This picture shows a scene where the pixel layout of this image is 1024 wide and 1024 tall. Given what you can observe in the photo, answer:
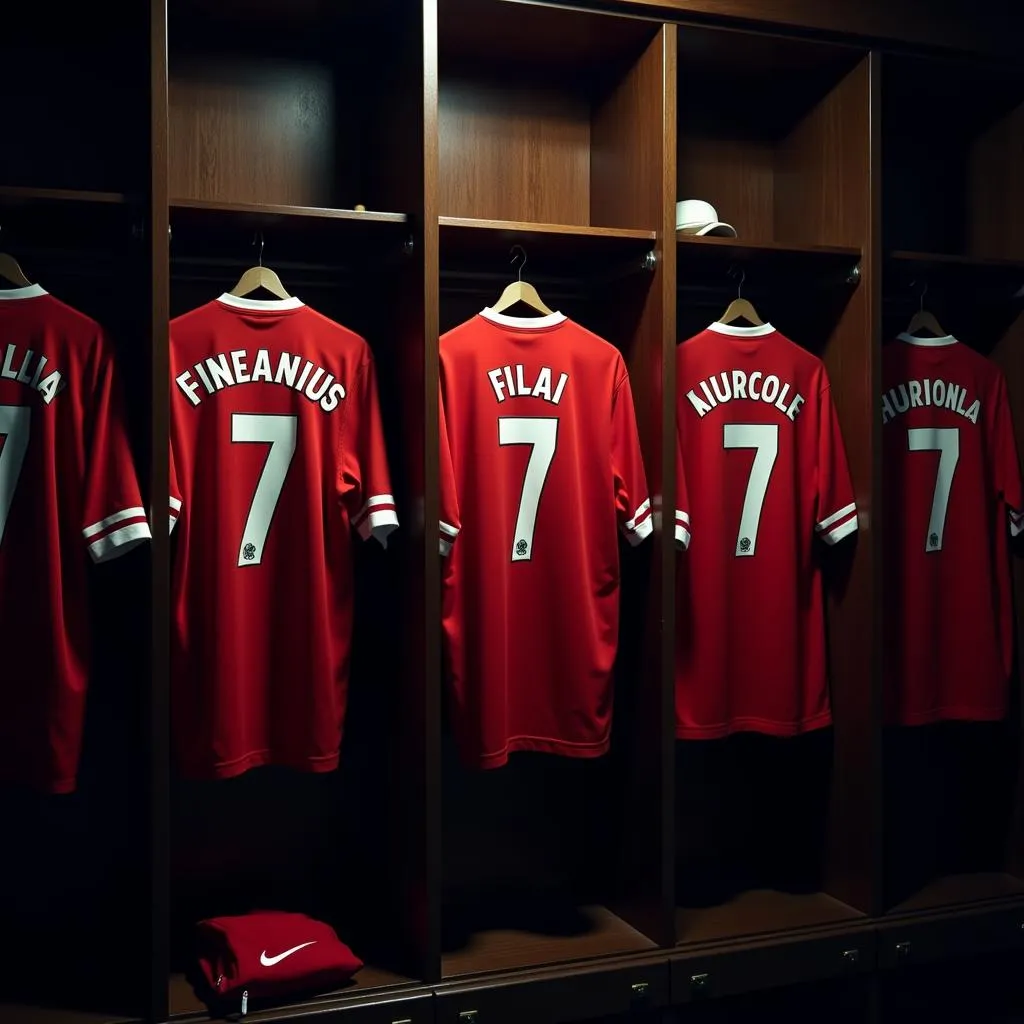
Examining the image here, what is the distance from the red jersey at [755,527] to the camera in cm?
253

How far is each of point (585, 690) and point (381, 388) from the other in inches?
31.5

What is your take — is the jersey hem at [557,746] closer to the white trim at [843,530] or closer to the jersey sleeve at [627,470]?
the jersey sleeve at [627,470]

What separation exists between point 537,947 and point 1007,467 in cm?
159

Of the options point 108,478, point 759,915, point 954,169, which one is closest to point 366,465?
point 108,478

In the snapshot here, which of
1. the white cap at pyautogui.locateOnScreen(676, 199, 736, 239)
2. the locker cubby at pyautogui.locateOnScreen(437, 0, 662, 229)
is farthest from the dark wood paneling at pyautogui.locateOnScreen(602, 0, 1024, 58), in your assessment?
the white cap at pyautogui.locateOnScreen(676, 199, 736, 239)

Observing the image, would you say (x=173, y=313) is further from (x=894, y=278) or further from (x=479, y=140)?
(x=894, y=278)

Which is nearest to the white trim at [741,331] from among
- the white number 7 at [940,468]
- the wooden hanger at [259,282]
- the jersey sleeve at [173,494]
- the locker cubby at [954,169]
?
the white number 7 at [940,468]

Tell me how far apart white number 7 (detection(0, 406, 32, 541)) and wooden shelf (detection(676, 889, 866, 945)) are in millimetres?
1608

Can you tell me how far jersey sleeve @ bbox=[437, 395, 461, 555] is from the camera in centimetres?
225

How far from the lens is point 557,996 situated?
7.36ft

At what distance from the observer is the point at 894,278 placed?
2.82 meters

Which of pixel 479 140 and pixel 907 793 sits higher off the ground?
pixel 479 140

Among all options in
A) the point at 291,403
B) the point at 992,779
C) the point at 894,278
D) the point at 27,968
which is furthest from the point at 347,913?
the point at 894,278

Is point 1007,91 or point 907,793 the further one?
point 907,793
